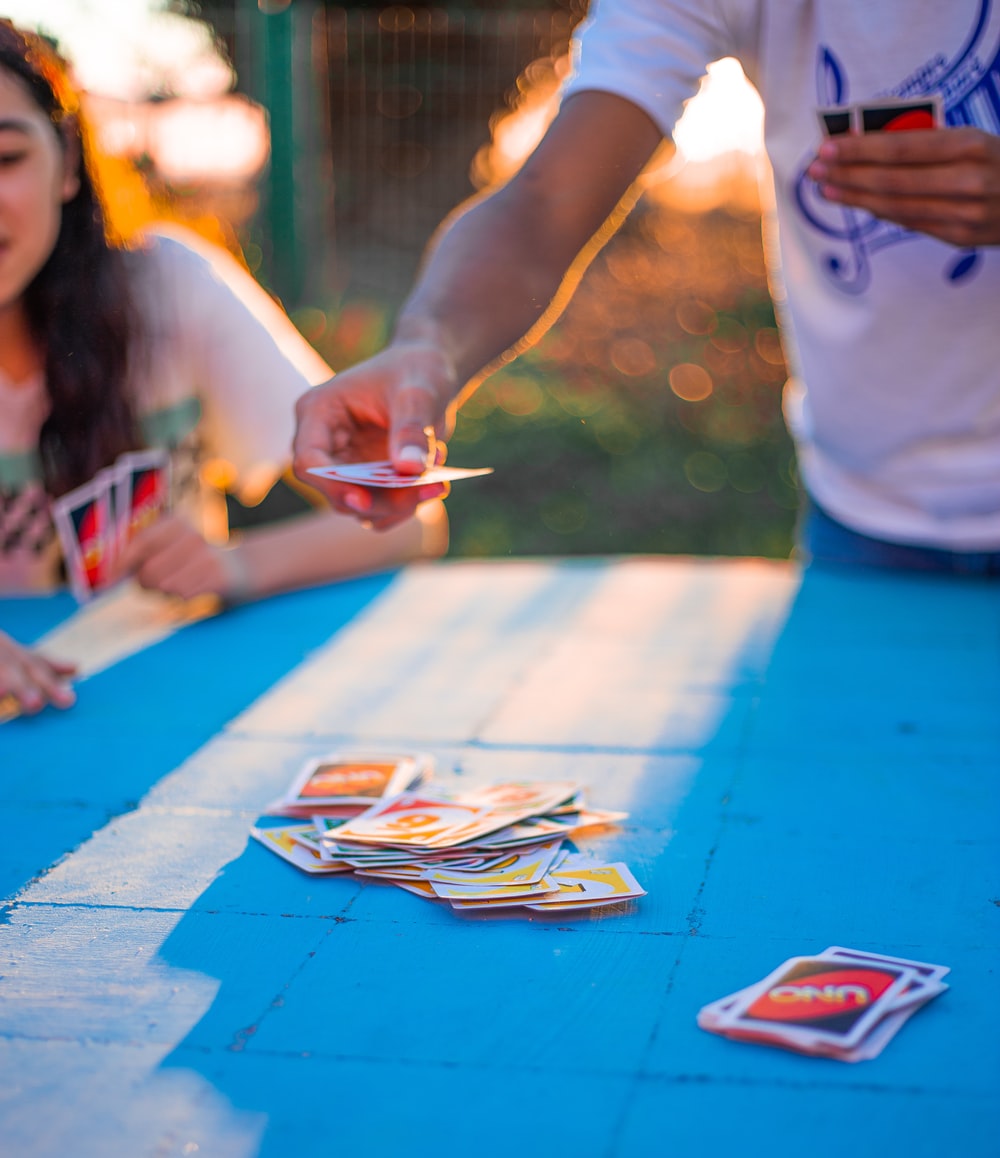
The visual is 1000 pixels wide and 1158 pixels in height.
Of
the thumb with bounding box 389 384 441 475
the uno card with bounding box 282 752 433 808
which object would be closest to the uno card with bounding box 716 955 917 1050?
the uno card with bounding box 282 752 433 808

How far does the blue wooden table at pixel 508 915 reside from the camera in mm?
812

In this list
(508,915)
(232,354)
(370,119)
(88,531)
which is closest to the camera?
(508,915)

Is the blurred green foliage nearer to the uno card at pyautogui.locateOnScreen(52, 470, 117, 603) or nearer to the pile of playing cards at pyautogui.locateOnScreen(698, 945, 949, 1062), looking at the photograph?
the uno card at pyautogui.locateOnScreen(52, 470, 117, 603)

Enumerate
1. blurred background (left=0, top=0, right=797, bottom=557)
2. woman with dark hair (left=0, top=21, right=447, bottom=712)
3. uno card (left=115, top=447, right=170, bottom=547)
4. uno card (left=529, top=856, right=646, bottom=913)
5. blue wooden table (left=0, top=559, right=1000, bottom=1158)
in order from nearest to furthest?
blue wooden table (left=0, top=559, right=1000, bottom=1158) < uno card (left=529, top=856, right=646, bottom=913) < woman with dark hair (left=0, top=21, right=447, bottom=712) < uno card (left=115, top=447, right=170, bottom=547) < blurred background (left=0, top=0, right=797, bottom=557)

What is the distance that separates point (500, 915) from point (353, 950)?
0.44 feet

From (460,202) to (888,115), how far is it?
529 cm

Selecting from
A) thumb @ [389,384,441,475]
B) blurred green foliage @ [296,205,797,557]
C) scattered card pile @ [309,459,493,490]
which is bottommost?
blurred green foliage @ [296,205,797,557]

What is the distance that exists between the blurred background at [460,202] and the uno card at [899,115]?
3262 mm

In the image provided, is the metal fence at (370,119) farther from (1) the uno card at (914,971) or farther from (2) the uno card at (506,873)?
(1) the uno card at (914,971)

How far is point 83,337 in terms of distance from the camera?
2020 millimetres

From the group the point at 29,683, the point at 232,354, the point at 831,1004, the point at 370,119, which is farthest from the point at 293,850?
the point at 370,119

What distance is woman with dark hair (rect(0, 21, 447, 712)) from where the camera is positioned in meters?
1.86

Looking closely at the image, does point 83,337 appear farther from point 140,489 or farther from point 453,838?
point 453,838

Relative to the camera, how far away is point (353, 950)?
103cm
